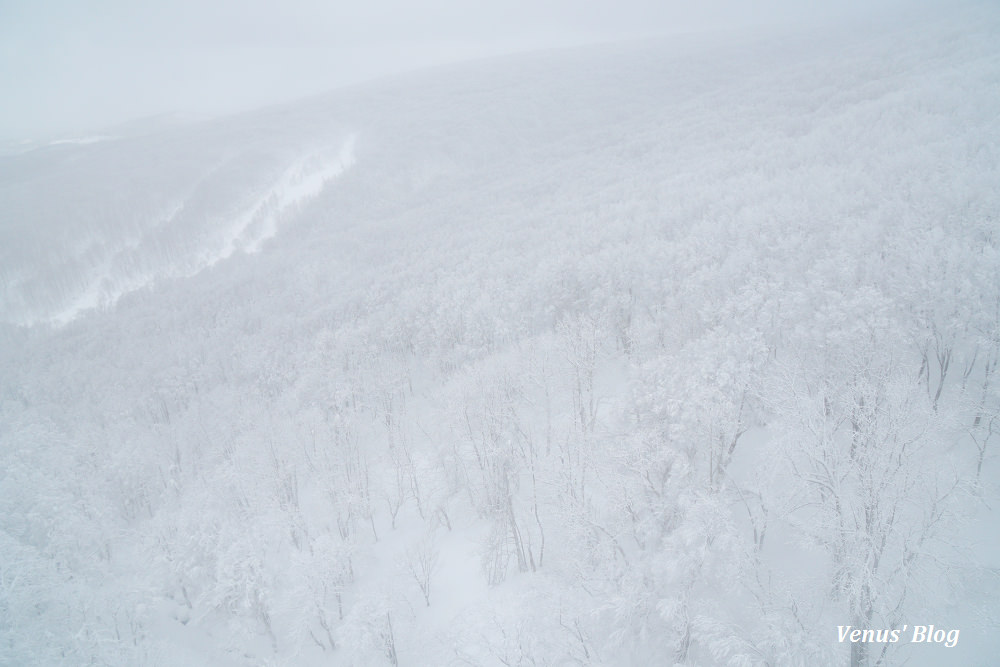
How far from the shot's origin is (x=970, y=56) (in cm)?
9250

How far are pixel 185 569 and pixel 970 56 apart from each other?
137588 millimetres

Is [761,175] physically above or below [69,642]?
above

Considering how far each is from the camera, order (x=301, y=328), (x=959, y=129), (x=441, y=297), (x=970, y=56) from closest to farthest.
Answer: (x=959, y=129)
(x=441, y=297)
(x=301, y=328)
(x=970, y=56)

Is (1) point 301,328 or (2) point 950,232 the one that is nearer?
(2) point 950,232

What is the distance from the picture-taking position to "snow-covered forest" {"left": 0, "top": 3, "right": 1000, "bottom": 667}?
1836 cm

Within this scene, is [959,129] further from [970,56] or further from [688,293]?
[970,56]

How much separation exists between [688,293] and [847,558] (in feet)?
69.6

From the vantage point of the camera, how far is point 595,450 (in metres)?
25.9

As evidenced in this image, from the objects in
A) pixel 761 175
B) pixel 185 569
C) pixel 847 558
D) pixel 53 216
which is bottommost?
pixel 185 569

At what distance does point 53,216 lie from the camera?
154625mm

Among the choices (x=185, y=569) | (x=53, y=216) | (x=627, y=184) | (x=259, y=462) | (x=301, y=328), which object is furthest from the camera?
(x=53, y=216)

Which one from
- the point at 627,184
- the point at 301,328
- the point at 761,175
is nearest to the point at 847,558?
the point at 761,175

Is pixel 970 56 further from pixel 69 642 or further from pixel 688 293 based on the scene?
pixel 69 642

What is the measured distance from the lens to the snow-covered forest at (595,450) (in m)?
18.4
